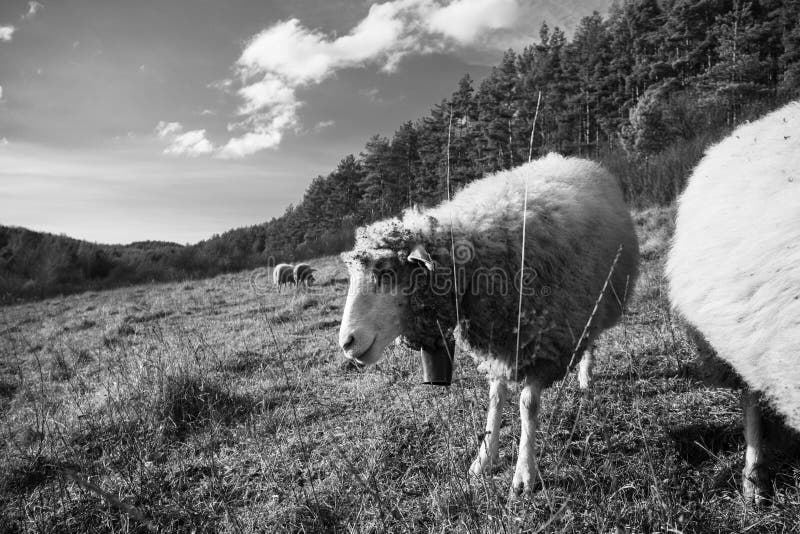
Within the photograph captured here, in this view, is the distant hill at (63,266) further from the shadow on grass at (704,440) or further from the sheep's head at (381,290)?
the shadow on grass at (704,440)

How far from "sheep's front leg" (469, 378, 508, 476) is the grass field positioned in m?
0.10

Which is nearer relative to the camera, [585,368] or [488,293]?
[488,293]

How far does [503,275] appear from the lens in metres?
2.35

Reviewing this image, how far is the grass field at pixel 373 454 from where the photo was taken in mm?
1787

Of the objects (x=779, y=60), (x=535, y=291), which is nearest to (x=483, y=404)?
(x=535, y=291)

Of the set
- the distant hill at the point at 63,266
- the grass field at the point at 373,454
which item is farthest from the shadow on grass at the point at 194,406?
the distant hill at the point at 63,266

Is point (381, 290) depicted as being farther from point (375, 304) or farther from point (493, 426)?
point (493, 426)

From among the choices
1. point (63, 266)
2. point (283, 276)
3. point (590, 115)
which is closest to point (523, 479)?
point (283, 276)

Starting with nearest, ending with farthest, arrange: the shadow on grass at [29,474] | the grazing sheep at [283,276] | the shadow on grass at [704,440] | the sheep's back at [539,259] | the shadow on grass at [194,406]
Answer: the shadow on grass at [704,440]
the sheep's back at [539,259]
the shadow on grass at [29,474]
the shadow on grass at [194,406]
the grazing sheep at [283,276]

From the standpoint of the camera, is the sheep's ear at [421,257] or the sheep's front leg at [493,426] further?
the sheep's front leg at [493,426]

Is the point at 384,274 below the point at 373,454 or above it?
above

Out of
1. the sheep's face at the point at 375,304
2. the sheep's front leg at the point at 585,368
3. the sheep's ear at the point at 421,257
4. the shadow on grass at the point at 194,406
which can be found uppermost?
the sheep's ear at the point at 421,257

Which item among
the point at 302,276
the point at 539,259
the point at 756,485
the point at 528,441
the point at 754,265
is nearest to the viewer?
the point at 754,265

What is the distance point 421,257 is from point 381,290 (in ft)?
0.94
